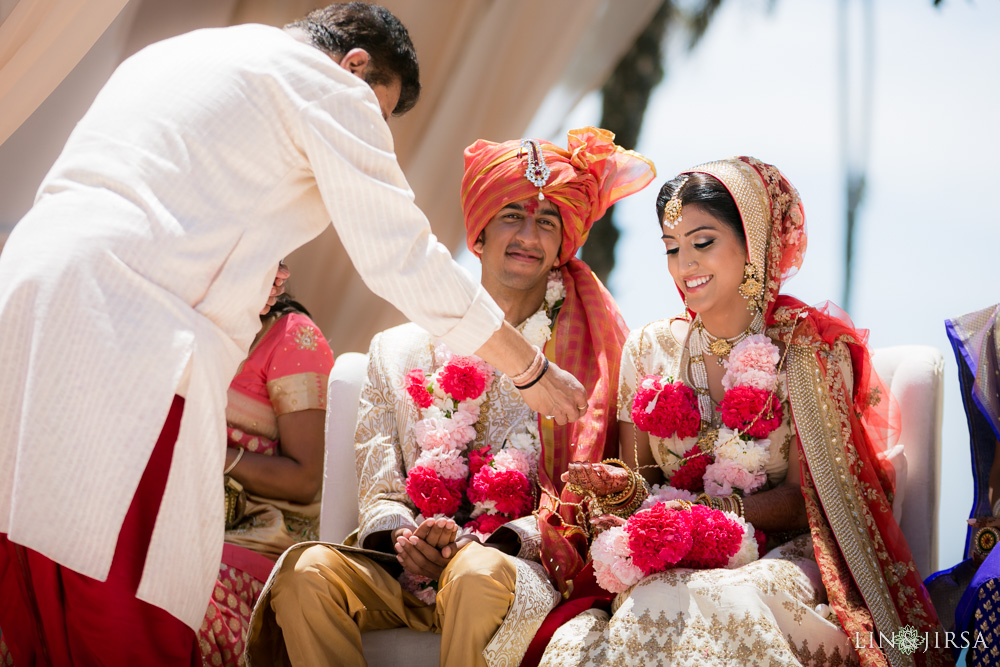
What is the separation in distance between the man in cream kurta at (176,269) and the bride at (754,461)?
866 millimetres

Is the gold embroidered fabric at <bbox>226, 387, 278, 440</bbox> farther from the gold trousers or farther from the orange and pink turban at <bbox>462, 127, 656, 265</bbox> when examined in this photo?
the orange and pink turban at <bbox>462, 127, 656, 265</bbox>

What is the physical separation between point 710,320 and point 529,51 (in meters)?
2.37

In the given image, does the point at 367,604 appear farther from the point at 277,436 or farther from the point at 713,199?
the point at 713,199

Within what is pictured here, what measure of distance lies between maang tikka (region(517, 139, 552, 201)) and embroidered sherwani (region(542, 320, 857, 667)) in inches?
60.4

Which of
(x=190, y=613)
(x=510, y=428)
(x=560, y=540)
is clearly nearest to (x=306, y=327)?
(x=510, y=428)

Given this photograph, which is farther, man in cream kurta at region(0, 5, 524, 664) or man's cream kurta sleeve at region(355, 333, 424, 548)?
man's cream kurta sleeve at region(355, 333, 424, 548)

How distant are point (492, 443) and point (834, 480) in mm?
1147

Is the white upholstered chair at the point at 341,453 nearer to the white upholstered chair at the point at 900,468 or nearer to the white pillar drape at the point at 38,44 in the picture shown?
the white upholstered chair at the point at 900,468

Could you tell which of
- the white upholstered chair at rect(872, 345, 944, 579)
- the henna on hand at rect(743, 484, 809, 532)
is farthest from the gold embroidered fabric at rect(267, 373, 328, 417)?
the white upholstered chair at rect(872, 345, 944, 579)

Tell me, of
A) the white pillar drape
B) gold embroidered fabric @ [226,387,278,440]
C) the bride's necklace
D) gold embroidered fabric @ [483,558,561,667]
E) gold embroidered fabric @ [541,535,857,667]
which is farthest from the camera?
the white pillar drape

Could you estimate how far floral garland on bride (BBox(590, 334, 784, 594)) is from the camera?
97.3 inches

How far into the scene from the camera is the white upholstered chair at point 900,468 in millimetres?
2742

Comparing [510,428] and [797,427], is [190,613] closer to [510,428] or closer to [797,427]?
[510,428]

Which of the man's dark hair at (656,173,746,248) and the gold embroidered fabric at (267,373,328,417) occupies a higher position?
the man's dark hair at (656,173,746,248)
